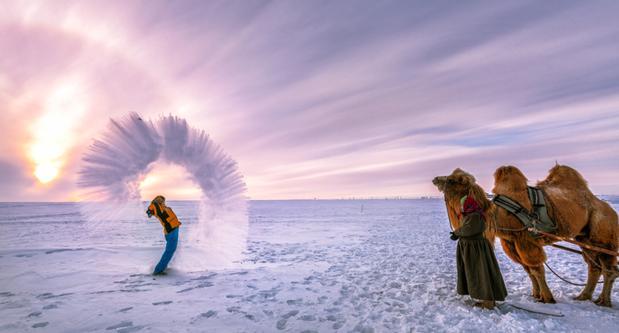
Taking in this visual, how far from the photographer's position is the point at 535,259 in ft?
14.4

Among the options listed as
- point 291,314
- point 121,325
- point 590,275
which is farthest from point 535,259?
point 121,325

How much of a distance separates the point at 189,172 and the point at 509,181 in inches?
275

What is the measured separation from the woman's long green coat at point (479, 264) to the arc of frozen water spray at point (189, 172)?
18.8 ft

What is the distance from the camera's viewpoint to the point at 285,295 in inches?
211

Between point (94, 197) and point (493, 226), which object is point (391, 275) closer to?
point (493, 226)

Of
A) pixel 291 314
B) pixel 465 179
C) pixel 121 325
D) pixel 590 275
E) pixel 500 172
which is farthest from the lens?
pixel 500 172

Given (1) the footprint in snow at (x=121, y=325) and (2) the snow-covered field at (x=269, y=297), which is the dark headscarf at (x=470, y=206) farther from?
(1) the footprint in snow at (x=121, y=325)

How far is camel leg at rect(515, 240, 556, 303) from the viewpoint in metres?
4.37

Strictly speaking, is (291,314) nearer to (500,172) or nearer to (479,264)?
(479,264)

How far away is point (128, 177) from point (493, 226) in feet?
24.1

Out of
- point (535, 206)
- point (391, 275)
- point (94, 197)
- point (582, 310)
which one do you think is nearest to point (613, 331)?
point (582, 310)

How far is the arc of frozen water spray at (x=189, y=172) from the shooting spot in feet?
21.2

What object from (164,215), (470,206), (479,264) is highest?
(164,215)

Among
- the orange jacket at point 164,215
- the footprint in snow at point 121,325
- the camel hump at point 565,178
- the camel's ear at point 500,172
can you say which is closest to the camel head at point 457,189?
the camel's ear at point 500,172
